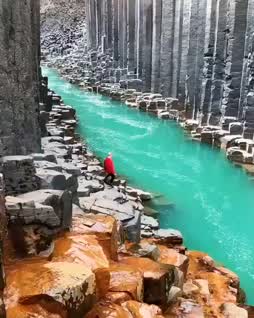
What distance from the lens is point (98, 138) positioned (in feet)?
65.7

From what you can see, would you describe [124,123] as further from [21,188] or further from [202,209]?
[21,188]

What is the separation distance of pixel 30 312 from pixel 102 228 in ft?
7.68

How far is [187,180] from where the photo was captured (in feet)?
48.5

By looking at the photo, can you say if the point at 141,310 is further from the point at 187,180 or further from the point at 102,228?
the point at 187,180

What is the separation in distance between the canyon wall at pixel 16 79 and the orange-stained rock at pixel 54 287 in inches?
116

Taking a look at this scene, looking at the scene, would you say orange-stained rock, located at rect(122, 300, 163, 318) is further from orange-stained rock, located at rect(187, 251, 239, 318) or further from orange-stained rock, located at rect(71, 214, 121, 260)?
orange-stained rock, located at rect(187, 251, 239, 318)

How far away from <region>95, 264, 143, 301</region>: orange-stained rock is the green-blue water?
3397 mm

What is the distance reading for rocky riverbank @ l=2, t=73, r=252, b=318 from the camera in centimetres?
470

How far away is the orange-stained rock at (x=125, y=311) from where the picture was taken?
195 inches

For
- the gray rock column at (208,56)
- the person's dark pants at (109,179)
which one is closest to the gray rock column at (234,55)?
the gray rock column at (208,56)

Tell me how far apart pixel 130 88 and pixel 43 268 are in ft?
88.7

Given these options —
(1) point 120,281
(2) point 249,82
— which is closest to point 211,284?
(1) point 120,281

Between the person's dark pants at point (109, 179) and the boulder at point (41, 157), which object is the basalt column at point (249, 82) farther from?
the boulder at point (41, 157)

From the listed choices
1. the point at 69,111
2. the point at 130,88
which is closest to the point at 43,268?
the point at 69,111
